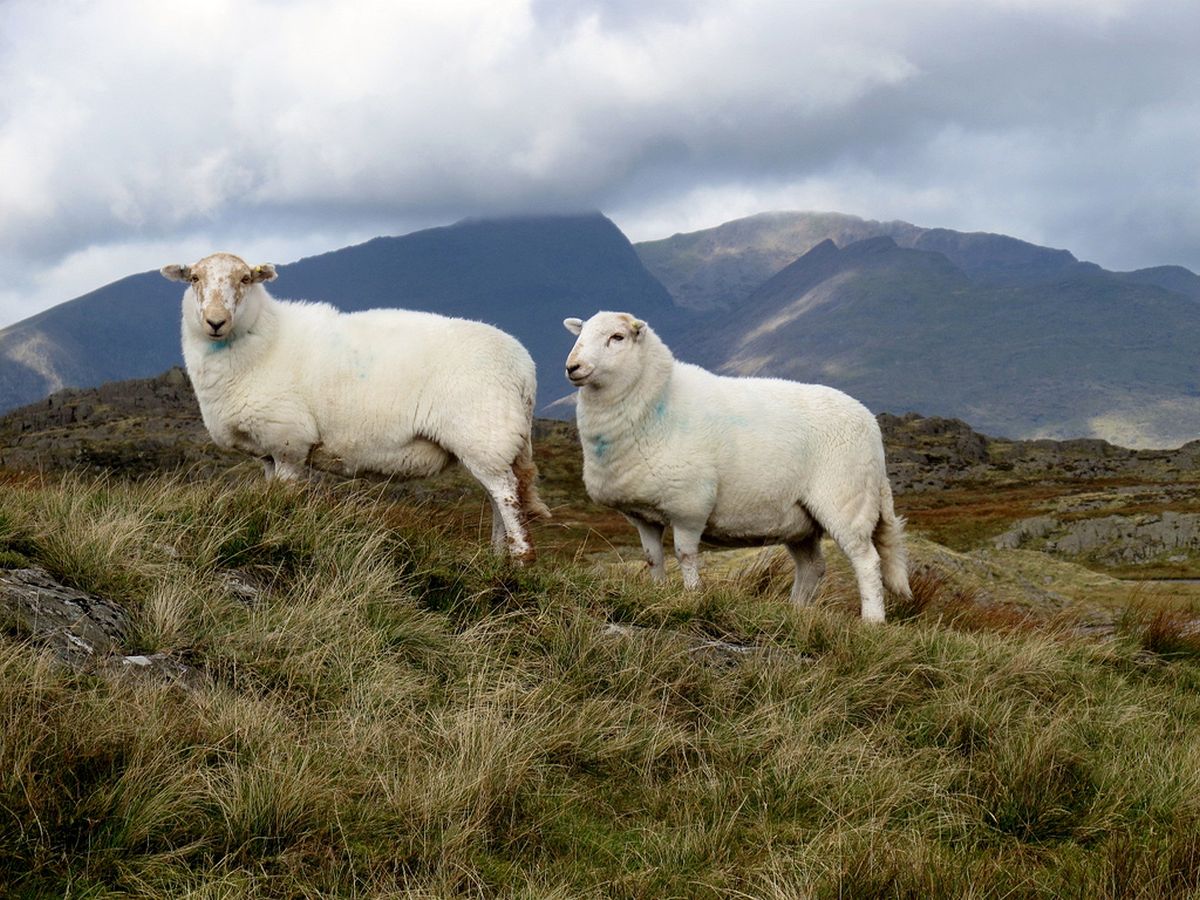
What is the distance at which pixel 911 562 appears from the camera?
16.7 meters

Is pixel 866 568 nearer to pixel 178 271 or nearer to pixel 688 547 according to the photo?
pixel 688 547

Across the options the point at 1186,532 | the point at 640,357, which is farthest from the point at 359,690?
the point at 1186,532

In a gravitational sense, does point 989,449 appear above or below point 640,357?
below

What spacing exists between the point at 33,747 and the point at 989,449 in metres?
135

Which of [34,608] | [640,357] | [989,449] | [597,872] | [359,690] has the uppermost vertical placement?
[640,357]

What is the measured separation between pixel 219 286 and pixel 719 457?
559 centimetres

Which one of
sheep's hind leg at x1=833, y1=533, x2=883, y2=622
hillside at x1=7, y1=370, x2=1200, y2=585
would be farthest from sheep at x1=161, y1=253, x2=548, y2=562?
sheep's hind leg at x1=833, y1=533, x2=883, y2=622

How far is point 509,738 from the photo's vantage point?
568 centimetres

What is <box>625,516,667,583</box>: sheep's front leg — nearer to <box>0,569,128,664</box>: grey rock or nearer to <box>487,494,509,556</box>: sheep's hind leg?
<box>487,494,509,556</box>: sheep's hind leg

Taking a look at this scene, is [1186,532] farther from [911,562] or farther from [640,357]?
[640,357]

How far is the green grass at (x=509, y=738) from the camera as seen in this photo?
4727 mm

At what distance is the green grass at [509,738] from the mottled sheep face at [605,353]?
2513mm

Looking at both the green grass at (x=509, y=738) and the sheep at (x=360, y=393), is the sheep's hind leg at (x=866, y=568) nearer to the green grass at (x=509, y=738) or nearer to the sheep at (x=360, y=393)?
the green grass at (x=509, y=738)

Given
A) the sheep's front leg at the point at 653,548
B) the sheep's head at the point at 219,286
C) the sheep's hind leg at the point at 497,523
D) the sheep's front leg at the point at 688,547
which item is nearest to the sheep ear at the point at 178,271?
the sheep's head at the point at 219,286
